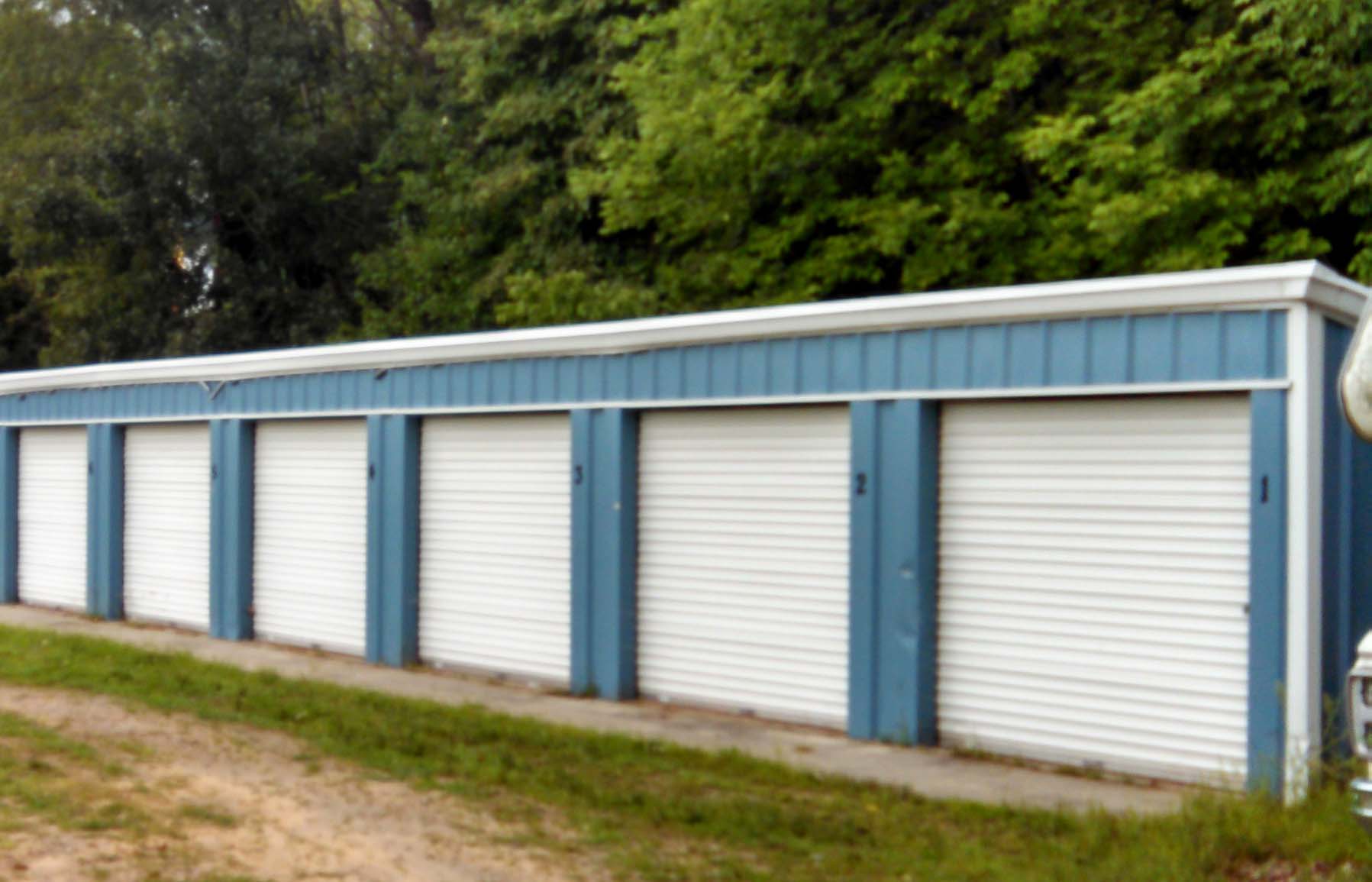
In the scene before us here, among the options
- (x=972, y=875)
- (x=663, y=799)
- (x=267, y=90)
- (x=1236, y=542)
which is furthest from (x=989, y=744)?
(x=267, y=90)

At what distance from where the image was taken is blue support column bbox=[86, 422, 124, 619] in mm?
20625

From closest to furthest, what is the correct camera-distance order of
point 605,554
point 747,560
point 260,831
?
point 260,831 → point 747,560 → point 605,554

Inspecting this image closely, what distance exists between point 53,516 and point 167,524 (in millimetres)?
3306

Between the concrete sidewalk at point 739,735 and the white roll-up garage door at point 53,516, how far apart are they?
4.20 meters

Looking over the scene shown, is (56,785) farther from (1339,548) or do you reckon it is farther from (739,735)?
(1339,548)

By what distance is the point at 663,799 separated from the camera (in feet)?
29.6

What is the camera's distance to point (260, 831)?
8109 mm

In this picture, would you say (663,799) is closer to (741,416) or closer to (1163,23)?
(741,416)

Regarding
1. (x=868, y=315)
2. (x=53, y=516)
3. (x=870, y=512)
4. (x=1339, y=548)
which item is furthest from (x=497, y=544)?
(x=53, y=516)

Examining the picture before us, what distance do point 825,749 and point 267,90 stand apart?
24.0 m

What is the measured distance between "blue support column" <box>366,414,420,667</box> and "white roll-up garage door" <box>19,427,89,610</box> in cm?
694

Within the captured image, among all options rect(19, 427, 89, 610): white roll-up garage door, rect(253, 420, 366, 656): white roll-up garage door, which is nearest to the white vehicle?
rect(253, 420, 366, 656): white roll-up garage door

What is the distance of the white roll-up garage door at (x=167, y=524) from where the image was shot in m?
19.4

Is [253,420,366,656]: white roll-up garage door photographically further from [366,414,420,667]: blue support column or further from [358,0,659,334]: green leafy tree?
[358,0,659,334]: green leafy tree
